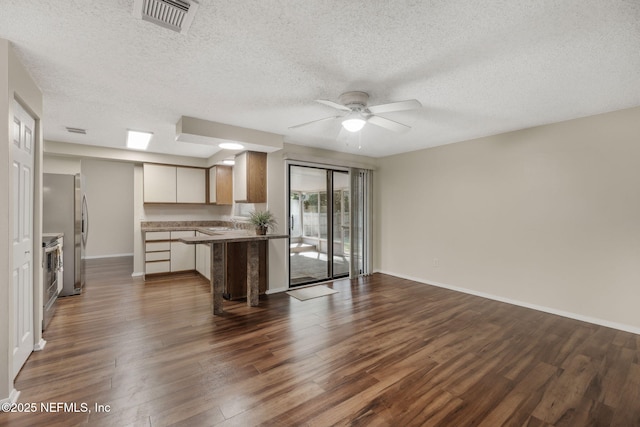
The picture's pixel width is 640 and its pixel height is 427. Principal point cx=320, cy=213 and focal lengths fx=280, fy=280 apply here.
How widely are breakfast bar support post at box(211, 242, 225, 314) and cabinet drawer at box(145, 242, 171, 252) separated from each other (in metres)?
2.61

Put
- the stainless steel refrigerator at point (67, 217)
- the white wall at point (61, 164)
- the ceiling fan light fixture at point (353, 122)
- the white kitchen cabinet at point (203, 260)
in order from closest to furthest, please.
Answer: the ceiling fan light fixture at point (353, 122) → the stainless steel refrigerator at point (67, 217) → the white wall at point (61, 164) → the white kitchen cabinet at point (203, 260)

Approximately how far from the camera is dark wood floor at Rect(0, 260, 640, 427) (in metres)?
1.80

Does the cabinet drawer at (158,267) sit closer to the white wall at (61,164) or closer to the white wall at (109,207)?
the white wall at (61,164)

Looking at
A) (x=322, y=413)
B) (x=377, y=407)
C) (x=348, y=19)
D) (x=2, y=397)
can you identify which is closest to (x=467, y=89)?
(x=348, y=19)

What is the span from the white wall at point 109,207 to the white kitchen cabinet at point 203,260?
3.69 metres

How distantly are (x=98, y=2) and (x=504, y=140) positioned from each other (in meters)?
4.60

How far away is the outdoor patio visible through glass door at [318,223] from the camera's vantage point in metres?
5.32

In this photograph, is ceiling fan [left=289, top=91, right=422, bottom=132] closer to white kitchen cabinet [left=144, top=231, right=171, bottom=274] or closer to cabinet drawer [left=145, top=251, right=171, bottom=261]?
white kitchen cabinet [left=144, top=231, right=171, bottom=274]

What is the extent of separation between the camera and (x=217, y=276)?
3576 millimetres

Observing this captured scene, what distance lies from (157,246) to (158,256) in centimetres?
20

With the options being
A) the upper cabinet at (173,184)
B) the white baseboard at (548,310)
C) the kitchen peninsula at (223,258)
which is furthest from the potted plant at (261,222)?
the white baseboard at (548,310)

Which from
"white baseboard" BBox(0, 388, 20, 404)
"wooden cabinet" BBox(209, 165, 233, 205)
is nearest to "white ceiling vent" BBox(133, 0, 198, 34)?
"white baseboard" BBox(0, 388, 20, 404)

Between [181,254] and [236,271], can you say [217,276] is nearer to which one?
[236,271]

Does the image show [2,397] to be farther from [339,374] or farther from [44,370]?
[339,374]
